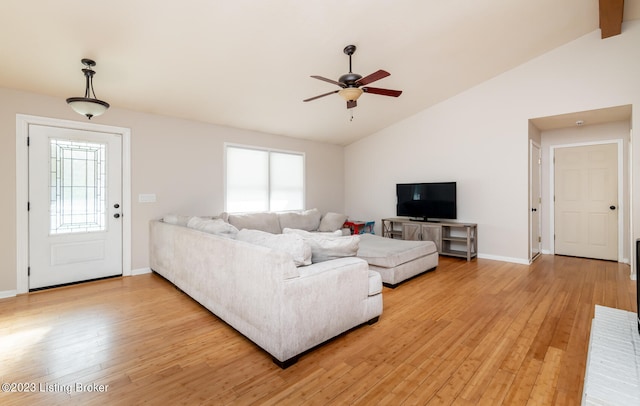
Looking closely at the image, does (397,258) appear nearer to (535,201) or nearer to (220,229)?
(220,229)

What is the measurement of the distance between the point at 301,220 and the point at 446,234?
114 inches

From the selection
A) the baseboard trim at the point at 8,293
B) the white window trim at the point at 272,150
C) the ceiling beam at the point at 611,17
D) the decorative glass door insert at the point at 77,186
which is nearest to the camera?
the ceiling beam at the point at 611,17

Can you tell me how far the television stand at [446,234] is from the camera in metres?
5.48

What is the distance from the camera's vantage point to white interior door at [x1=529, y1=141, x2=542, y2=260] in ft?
17.1

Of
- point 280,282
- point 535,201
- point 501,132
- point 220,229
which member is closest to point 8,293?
point 220,229

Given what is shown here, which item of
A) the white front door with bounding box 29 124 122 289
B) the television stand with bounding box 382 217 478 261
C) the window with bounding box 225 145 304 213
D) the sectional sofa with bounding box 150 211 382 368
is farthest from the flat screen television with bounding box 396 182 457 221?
the white front door with bounding box 29 124 122 289

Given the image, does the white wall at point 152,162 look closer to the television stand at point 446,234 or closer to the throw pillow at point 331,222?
the throw pillow at point 331,222

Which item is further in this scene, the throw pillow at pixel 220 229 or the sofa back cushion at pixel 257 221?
the sofa back cushion at pixel 257 221

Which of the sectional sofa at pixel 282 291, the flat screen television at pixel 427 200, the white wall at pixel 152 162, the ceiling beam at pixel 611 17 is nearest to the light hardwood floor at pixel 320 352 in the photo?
the sectional sofa at pixel 282 291

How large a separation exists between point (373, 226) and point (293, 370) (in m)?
5.18

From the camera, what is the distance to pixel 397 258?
3.90m

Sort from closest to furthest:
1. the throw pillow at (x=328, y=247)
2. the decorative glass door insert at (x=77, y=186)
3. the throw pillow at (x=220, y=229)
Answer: the throw pillow at (x=328, y=247)
the throw pillow at (x=220, y=229)
the decorative glass door insert at (x=77, y=186)

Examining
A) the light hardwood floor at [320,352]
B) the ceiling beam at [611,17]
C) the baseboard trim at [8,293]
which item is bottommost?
the light hardwood floor at [320,352]

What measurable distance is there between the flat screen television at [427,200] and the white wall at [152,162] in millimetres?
2919
